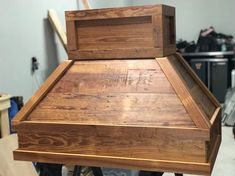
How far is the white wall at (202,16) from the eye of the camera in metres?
7.53

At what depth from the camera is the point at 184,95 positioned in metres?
1.21

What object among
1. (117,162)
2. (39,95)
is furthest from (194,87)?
(39,95)

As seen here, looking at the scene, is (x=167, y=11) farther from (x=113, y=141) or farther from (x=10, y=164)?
(x=10, y=164)

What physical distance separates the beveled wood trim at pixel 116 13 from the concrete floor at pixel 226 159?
253 cm

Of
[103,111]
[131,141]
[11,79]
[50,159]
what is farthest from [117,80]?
[11,79]

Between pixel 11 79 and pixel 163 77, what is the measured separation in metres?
2.80

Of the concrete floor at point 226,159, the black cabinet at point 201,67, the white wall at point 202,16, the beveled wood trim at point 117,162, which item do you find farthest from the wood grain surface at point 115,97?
the white wall at point 202,16

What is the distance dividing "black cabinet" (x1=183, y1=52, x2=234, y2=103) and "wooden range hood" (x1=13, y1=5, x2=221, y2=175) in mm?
5597

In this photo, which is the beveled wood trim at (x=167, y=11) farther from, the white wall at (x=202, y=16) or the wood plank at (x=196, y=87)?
the white wall at (x=202, y=16)

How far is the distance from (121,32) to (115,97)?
10.5 inches

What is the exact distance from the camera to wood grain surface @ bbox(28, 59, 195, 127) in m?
1.22

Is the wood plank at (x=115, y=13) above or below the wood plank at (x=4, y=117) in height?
above

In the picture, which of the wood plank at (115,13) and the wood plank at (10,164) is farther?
the wood plank at (10,164)

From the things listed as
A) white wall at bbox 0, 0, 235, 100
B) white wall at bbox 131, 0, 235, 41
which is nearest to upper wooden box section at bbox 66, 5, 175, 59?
white wall at bbox 0, 0, 235, 100
